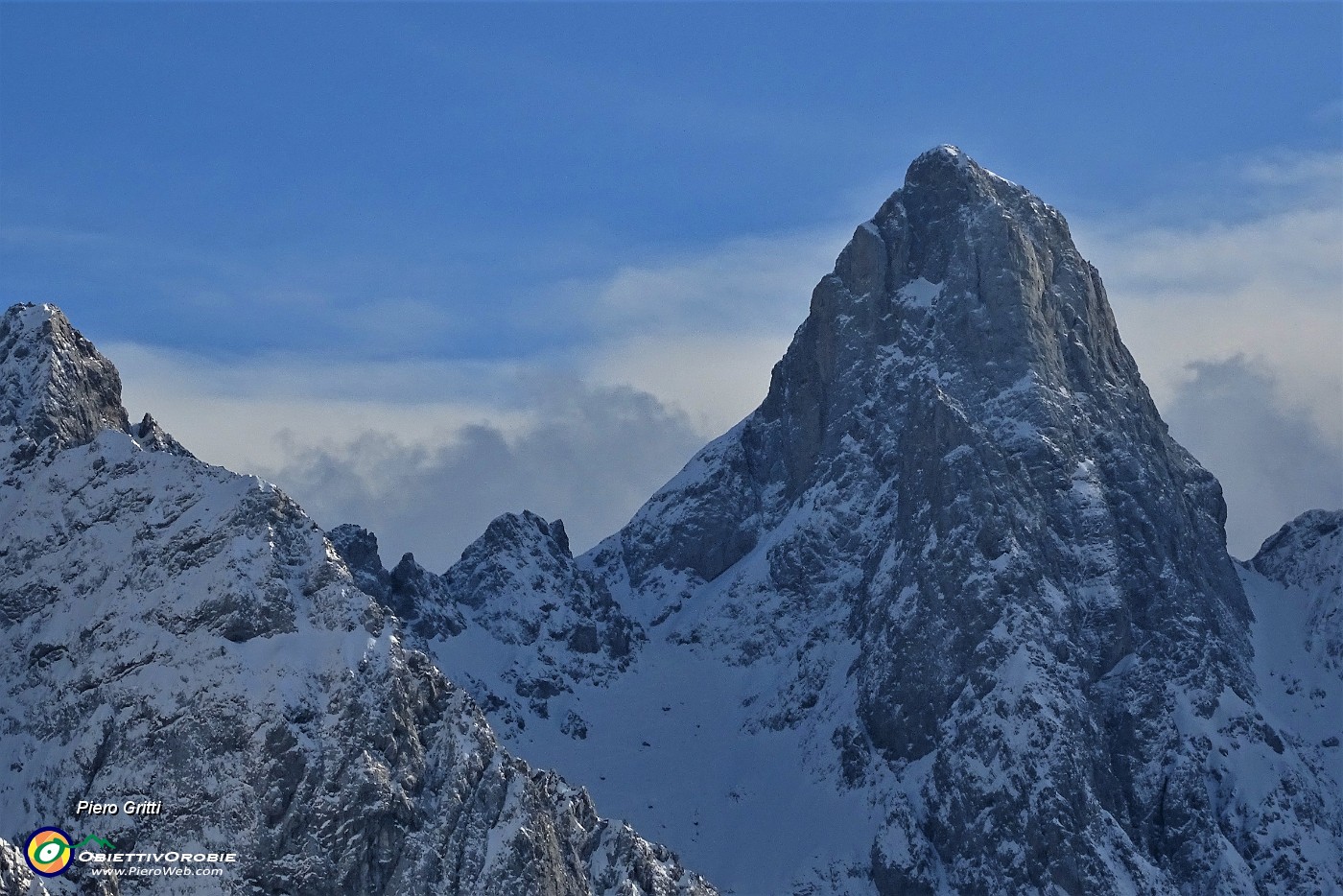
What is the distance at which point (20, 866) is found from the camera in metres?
180
